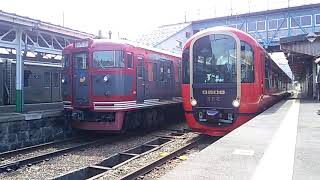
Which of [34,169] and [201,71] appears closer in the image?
[34,169]

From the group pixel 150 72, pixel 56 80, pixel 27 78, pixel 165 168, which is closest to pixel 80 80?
pixel 150 72

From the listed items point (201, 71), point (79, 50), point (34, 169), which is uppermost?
point (79, 50)

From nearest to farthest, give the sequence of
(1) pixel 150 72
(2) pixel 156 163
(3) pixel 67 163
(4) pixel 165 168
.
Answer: (4) pixel 165 168 → (2) pixel 156 163 → (3) pixel 67 163 → (1) pixel 150 72

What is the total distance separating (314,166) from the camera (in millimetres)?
4273

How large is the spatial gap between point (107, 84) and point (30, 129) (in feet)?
9.20

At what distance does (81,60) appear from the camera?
11477mm

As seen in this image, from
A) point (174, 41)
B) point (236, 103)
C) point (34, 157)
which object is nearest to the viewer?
point (34, 157)

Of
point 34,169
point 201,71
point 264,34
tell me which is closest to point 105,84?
point 201,71

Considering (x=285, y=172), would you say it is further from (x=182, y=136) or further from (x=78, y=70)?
(x=78, y=70)

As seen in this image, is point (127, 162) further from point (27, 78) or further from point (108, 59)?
point (27, 78)

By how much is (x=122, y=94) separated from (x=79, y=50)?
2.08m

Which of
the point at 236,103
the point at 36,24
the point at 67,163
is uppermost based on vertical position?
the point at 36,24

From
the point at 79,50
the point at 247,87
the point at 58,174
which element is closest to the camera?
the point at 58,174

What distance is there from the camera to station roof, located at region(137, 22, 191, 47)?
1379 inches
